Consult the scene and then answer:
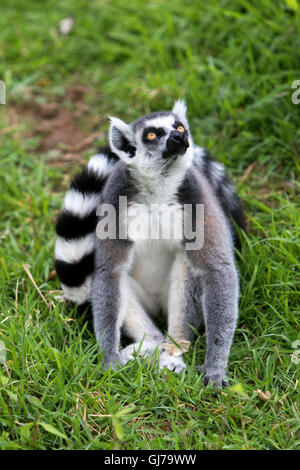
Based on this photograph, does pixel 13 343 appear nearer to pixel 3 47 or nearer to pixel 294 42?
pixel 294 42

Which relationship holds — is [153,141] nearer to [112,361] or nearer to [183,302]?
[183,302]

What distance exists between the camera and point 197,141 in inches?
186

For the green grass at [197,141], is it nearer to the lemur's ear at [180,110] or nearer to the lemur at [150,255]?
the lemur at [150,255]

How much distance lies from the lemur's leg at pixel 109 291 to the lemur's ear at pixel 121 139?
20.8 inches

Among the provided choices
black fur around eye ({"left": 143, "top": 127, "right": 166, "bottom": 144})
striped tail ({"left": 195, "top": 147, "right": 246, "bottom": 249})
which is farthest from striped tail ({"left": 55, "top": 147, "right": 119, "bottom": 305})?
striped tail ({"left": 195, "top": 147, "right": 246, "bottom": 249})

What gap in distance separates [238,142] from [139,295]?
5.68 feet

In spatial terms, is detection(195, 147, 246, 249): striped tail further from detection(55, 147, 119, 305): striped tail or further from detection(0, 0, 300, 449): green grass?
detection(55, 147, 119, 305): striped tail

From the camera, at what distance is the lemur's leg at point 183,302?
3.43 meters

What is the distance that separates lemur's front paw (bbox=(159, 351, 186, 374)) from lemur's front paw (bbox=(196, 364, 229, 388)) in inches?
5.6

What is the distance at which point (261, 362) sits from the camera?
3.13m

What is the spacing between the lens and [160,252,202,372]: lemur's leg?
3.43 m

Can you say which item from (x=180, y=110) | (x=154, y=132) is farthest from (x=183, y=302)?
(x=180, y=110)

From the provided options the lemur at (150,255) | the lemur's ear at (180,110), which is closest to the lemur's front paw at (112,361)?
the lemur at (150,255)

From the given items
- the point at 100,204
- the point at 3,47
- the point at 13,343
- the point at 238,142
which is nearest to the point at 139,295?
the point at 100,204
